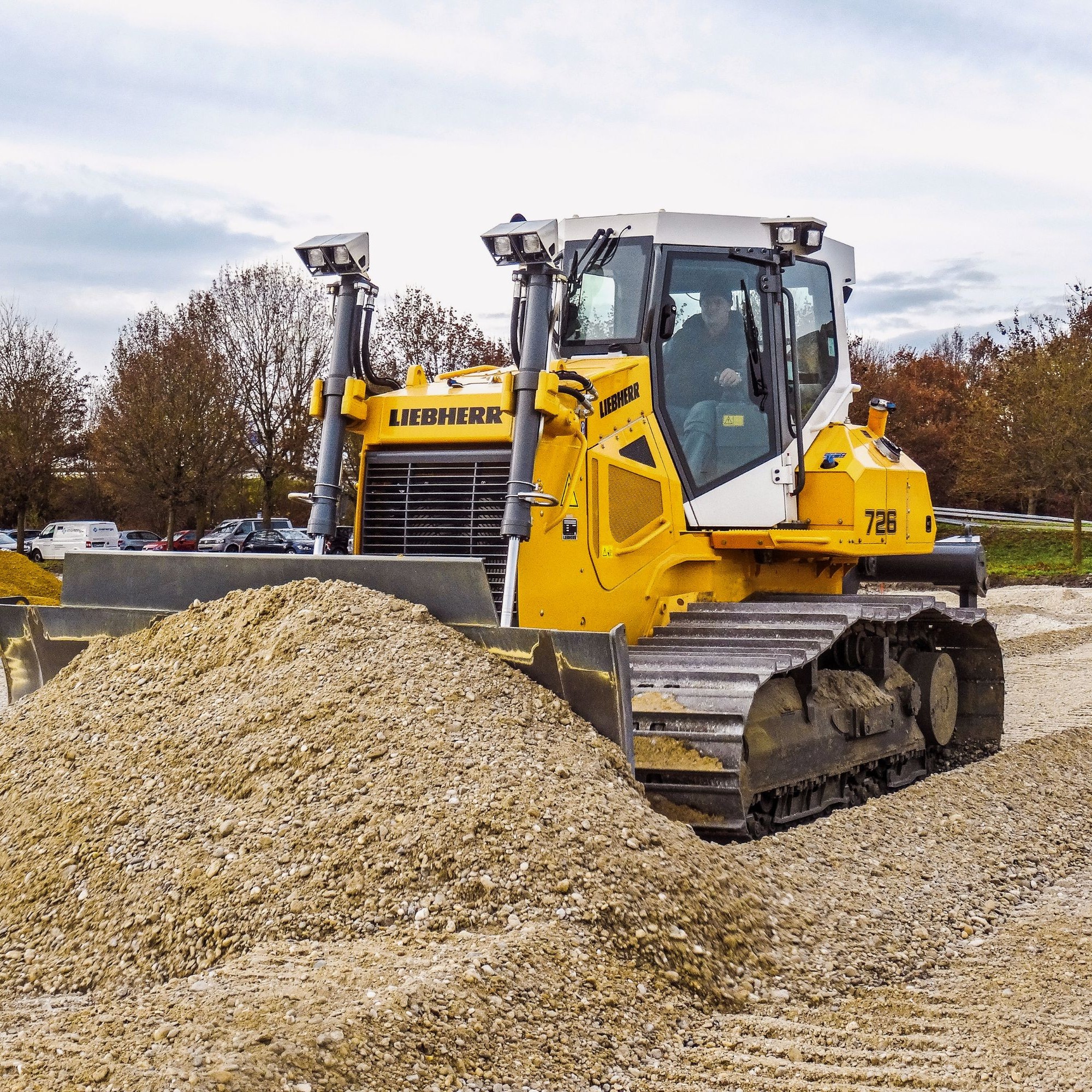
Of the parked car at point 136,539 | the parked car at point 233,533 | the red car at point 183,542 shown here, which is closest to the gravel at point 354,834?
the parked car at point 233,533

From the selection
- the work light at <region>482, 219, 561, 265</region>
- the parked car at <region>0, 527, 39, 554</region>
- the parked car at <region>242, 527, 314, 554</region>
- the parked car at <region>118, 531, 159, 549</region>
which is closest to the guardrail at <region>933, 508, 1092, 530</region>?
the parked car at <region>242, 527, 314, 554</region>

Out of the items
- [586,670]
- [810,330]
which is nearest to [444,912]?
[586,670]

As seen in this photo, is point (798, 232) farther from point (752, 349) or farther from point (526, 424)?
point (526, 424)

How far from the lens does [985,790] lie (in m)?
7.41

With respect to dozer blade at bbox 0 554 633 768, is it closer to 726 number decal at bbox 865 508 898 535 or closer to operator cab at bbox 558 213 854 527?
operator cab at bbox 558 213 854 527

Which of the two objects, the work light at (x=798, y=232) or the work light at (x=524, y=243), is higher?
the work light at (x=798, y=232)

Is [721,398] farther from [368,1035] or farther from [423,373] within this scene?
[368,1035]

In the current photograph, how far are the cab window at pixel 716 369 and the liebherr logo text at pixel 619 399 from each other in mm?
239

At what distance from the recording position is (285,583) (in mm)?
6422

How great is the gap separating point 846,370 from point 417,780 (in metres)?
4.77

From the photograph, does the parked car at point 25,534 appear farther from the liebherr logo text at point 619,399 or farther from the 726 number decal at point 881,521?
the liebherr logo text at point 619,399

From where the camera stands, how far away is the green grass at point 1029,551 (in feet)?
95.0

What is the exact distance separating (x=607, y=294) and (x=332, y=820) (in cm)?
381

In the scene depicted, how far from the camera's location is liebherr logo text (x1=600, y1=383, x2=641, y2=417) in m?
6.86
